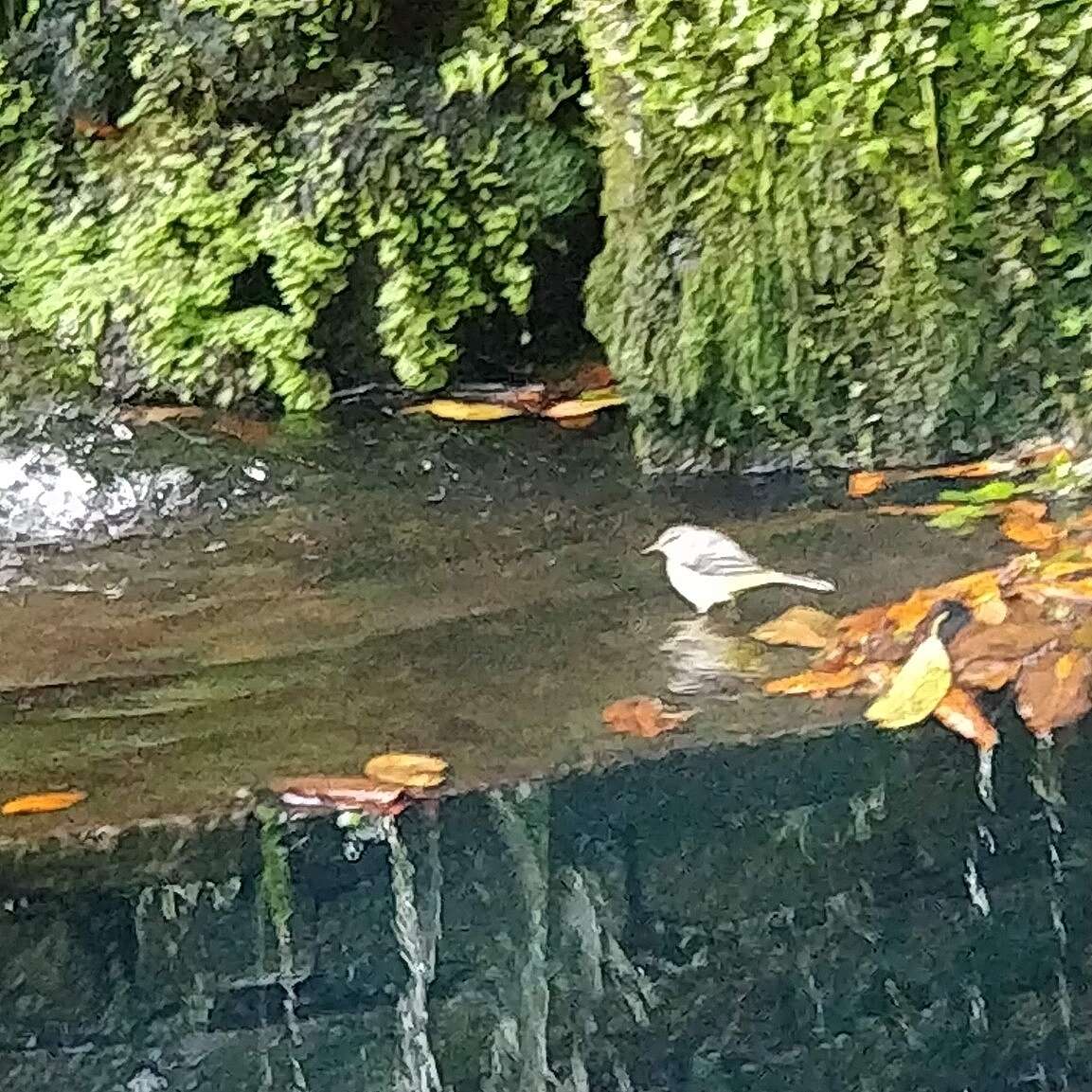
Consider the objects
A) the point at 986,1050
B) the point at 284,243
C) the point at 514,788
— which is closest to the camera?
the point at 514,788

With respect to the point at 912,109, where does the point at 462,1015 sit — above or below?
below

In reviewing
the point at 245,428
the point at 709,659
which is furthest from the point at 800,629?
the point at 245,428

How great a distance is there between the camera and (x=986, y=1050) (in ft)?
8.72

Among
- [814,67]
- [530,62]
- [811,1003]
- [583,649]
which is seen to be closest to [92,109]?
[530,62]

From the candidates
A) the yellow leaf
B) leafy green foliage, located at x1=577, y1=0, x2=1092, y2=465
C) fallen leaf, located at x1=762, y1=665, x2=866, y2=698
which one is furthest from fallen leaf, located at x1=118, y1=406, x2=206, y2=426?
fallen leaf, located at x1=762, y1=665, x2=866, y2=698

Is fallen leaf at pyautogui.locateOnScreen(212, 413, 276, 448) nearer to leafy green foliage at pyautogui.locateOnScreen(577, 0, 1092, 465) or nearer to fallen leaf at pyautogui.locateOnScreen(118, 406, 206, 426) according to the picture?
fallen leaf at pyautogui.locateOnScreen(118, 406, 206, 426)

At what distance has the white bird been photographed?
2.81 meters

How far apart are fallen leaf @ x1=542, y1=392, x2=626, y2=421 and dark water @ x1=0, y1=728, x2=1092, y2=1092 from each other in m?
1.58

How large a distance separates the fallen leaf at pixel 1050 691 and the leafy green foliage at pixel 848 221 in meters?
0.95

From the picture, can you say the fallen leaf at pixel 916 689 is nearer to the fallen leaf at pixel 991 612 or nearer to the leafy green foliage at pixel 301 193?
the fallen leaf at pixel 991 612

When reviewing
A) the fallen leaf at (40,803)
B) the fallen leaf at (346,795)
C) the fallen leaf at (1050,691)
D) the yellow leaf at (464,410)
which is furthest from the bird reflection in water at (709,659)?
the yellow leaf at (464,410)

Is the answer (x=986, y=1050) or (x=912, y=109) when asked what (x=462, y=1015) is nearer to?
(x=986, y=1050)

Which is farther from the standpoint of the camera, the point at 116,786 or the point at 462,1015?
the point at 462,1015

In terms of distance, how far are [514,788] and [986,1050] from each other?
3.24 feet
